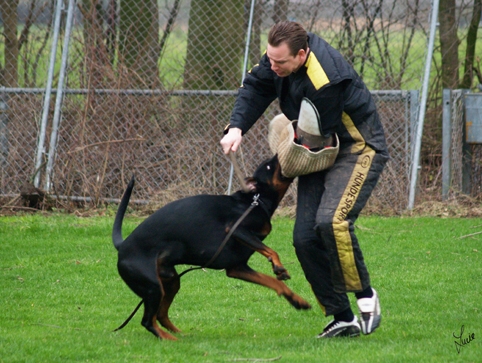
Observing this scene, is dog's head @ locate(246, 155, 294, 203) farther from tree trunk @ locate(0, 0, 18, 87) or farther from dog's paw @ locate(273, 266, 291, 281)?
tree trunk @ locate(0, 0, 18, 87)

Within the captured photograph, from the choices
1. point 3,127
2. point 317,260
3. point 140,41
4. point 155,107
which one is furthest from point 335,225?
point 3,127

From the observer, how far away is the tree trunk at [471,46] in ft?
32.5

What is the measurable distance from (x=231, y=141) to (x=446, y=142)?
15.8 feet

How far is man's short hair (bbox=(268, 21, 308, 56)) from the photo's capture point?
3.81 metres

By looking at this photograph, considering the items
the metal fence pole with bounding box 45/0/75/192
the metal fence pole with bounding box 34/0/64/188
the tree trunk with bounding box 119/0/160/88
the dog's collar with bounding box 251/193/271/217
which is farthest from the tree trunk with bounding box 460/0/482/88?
the dog's collar with bounding box 251/193/271/217

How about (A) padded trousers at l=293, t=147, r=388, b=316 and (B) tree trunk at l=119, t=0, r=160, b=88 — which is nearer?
(A) padded trousers at l=293, t=147, r=388, b=316

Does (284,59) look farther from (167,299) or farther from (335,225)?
(167,299)

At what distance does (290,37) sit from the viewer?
382 centimetres

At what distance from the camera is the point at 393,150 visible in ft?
27.0

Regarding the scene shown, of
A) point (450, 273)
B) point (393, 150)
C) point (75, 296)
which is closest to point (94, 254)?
point (75, 296)

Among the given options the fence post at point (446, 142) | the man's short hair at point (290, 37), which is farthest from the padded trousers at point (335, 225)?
the fence post at point (446, 142)

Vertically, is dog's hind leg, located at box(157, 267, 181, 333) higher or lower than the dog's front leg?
lower

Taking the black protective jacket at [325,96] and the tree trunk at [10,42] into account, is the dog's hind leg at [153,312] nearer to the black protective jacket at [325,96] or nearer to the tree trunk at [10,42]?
the black protective jacket at [325,96]

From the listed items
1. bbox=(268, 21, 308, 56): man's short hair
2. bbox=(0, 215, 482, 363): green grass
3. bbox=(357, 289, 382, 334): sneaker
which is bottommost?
bbox=(0, 215, 482, 363): green grass
